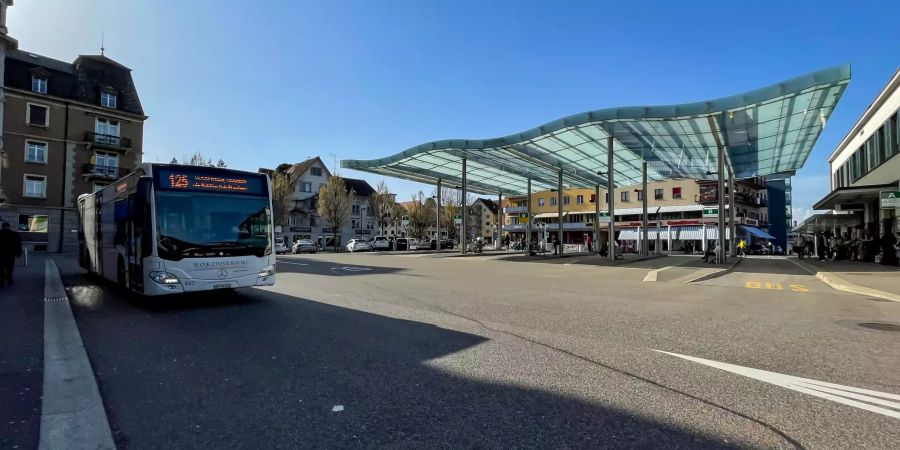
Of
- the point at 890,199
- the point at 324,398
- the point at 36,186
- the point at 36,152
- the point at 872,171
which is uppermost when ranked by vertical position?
the point at 36,152

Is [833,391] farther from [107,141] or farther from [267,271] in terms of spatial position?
[107,141]

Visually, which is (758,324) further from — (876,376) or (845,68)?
(845,68)

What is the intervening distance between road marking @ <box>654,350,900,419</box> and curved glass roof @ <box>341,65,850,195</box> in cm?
1731

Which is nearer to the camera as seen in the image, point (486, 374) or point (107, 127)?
point (486, 374)

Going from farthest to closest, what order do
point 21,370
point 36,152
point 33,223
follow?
point 36,152, point 33,223, point 21,370

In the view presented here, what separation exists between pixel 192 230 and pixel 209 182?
3.57 ft

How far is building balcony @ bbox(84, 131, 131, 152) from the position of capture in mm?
39906

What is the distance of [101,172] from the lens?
1596 inches

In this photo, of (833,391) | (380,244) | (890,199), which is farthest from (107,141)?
(890,199)

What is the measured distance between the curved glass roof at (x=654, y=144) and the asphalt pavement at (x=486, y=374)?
42.9 ft

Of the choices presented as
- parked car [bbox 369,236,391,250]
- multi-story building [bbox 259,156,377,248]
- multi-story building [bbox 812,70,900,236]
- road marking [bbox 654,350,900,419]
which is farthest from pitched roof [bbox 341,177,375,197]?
road marking [bbox 654,350,900,419]

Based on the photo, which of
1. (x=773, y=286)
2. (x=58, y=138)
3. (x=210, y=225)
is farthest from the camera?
(x=58, y=138)

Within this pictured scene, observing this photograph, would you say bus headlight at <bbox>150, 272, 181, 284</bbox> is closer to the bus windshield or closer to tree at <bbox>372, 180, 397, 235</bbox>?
the bus windshield

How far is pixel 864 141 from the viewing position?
2783cm
